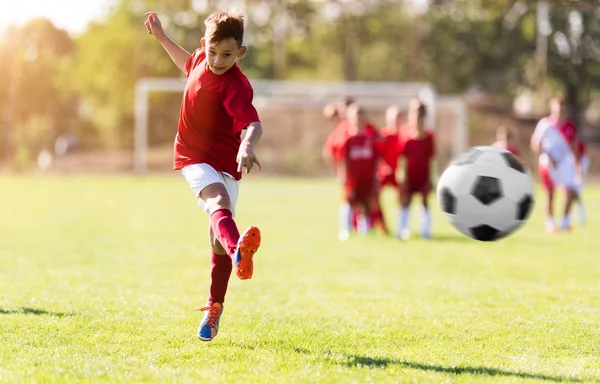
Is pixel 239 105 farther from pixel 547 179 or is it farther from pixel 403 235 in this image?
pixel 547 179

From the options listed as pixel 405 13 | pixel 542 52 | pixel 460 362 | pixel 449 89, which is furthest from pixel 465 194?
pixel 405 13

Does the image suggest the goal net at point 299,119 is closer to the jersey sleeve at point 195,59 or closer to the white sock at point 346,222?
the white sock at point 346,222

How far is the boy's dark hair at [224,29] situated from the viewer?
437cm

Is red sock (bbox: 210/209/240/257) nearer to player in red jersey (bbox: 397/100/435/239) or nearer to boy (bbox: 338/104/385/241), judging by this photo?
boy (bbox: 338/104/385/241)

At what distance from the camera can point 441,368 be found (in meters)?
4.09

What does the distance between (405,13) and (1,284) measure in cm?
4973

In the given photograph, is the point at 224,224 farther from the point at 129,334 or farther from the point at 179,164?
the point at 129,334

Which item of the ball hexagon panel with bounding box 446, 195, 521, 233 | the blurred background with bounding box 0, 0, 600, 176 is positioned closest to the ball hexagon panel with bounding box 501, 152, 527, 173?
the ball hexagon panel with bounding box 446, 195, 521, 233

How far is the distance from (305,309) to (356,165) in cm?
581

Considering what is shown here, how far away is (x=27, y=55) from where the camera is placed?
1684 inches

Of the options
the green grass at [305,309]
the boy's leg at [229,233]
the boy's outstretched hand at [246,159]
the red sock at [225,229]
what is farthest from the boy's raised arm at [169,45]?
the green grass at [305,309]

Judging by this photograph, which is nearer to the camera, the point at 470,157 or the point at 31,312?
the point at 31,312

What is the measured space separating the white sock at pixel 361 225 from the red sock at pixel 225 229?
25.5 feet

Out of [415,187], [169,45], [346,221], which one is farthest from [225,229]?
[415,187]
